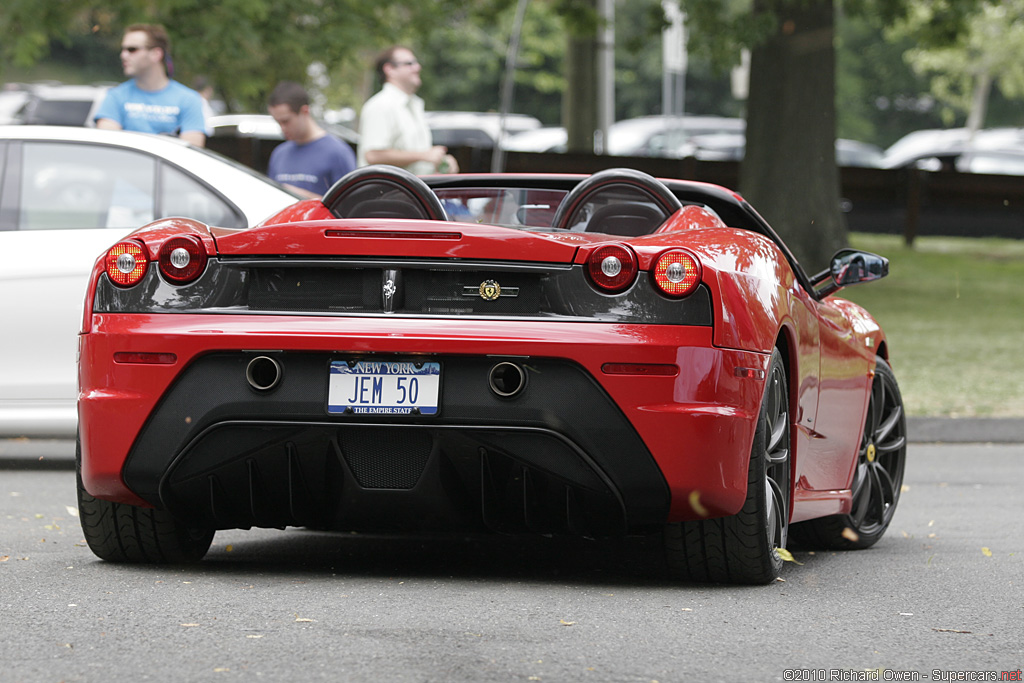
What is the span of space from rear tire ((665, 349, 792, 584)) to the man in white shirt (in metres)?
5.96

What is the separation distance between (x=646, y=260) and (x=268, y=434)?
3.69 feet

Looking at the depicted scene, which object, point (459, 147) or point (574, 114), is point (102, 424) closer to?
point (459, 147)

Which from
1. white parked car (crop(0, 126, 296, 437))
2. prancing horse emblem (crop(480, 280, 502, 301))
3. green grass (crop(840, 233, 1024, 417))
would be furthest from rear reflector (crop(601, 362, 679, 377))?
green grass (crop(840, 233, 1024, 417))

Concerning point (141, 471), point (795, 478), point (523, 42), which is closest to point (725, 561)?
point (795, 478)

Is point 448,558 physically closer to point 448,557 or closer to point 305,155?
point 448,557

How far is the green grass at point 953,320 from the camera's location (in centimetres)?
1098

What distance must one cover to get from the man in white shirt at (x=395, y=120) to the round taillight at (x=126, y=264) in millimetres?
5933

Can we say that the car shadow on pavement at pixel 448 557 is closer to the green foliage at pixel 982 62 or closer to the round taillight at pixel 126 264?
the round taillight at pixel 126 264

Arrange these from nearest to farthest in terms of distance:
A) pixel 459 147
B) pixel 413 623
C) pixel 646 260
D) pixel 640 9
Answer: pixel 413 623, pixel 646 260, pixel 459 147, pixel 640 9

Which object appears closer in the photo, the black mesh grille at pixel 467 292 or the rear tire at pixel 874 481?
the black mesh grille at pixel 467 292

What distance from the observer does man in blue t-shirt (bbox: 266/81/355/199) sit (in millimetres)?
10133

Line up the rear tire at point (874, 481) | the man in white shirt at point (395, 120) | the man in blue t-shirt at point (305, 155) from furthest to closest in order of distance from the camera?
1. the man in white shirt at point (395, 120)
2. the man in blue t-shirt at point (305, 155)
3. the rear tire at point (874, 481)

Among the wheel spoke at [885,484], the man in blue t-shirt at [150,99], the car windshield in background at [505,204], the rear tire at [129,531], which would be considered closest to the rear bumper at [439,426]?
the rear tire at [129,531]

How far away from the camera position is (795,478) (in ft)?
17.2
